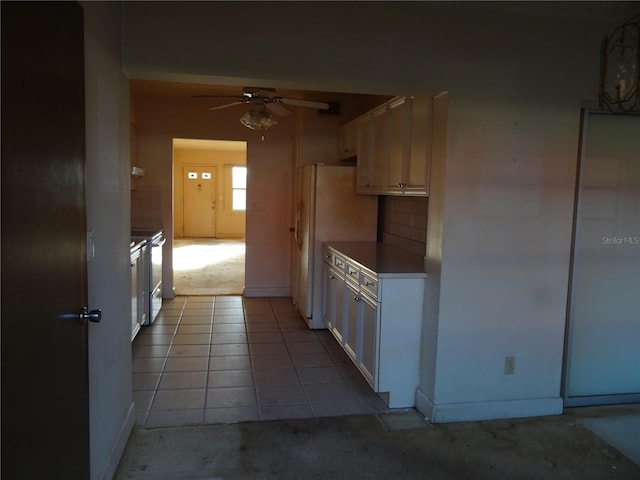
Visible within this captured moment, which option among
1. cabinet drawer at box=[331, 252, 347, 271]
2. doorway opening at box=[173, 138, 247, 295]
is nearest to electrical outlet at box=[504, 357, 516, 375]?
cabinet drawer at box=[331, 252, 347, 271]

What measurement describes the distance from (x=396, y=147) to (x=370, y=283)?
3.46ft

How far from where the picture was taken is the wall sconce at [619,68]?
9.23ft

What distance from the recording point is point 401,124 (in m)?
3.47

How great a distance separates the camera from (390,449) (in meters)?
2.59

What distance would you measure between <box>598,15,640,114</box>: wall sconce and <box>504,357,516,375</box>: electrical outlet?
62.1 inches

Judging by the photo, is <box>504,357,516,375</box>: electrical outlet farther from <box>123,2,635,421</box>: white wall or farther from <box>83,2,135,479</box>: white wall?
<box>83,2,135,479</box>: white wall

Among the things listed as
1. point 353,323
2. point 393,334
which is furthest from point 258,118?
point 393,334

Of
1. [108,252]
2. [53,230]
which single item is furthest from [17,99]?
[108,252]

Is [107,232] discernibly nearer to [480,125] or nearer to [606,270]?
[480,125]

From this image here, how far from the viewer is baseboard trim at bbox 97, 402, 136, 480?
7.11 feet

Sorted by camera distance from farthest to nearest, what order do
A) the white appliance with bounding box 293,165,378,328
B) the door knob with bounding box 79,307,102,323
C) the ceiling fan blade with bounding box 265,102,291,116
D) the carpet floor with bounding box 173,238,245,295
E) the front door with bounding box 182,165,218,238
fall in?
the front door with bounding box 182,165,218,238 → the carpet floor with bounding box 173,238,245,295 → the white appliance with bounding box 293,165,378,328 → the ceiling fan blade with bounding box 265,102,291,116 → the door knob with bounding box 79,307,102,323

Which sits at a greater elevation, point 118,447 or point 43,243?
point 43,243

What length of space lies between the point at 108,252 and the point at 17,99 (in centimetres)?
114

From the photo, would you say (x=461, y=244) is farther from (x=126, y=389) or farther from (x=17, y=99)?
(x=17, y=99)
